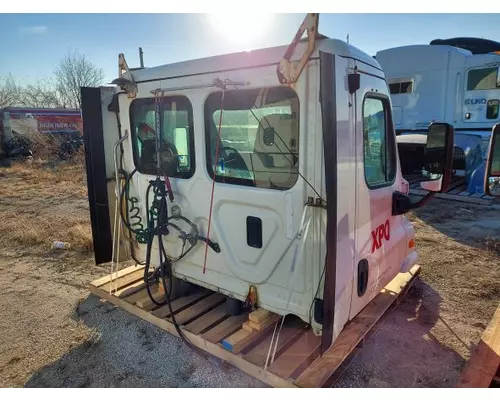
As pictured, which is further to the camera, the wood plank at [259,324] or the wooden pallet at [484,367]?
the wood plank at [259,324]

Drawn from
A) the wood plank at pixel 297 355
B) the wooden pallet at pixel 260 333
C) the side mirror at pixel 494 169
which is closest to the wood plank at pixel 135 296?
the wooden pallet at pixel 260 333

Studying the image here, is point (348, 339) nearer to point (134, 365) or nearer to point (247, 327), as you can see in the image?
point (247, 327)

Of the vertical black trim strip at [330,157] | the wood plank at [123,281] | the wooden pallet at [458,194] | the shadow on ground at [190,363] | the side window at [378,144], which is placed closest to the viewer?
the vertical black trim strip at [330,157]

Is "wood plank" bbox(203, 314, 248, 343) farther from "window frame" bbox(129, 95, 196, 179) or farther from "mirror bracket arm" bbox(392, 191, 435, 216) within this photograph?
"mirror bracket arm" bbox(392, 191, 435, 216)

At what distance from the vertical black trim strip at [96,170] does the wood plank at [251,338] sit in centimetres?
175

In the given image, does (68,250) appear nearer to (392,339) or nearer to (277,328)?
(277,328)

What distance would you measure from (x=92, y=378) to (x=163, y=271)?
97 centimetres

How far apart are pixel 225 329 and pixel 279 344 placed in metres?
0.48

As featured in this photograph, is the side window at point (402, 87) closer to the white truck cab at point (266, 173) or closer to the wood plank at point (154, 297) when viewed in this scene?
the white truck cab at point (266, 173)

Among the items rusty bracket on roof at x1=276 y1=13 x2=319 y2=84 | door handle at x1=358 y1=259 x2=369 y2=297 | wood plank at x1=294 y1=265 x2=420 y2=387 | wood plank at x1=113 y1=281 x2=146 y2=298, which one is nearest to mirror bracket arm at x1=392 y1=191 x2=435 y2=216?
door handle at x1=358 y1=259 x2=369 y2=297

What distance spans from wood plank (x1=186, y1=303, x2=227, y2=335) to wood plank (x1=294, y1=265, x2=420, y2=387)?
96 centimetres

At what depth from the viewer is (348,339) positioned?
8.89 ft

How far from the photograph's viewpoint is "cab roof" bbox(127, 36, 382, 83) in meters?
2.25

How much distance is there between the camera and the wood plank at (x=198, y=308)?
3.19 metres
